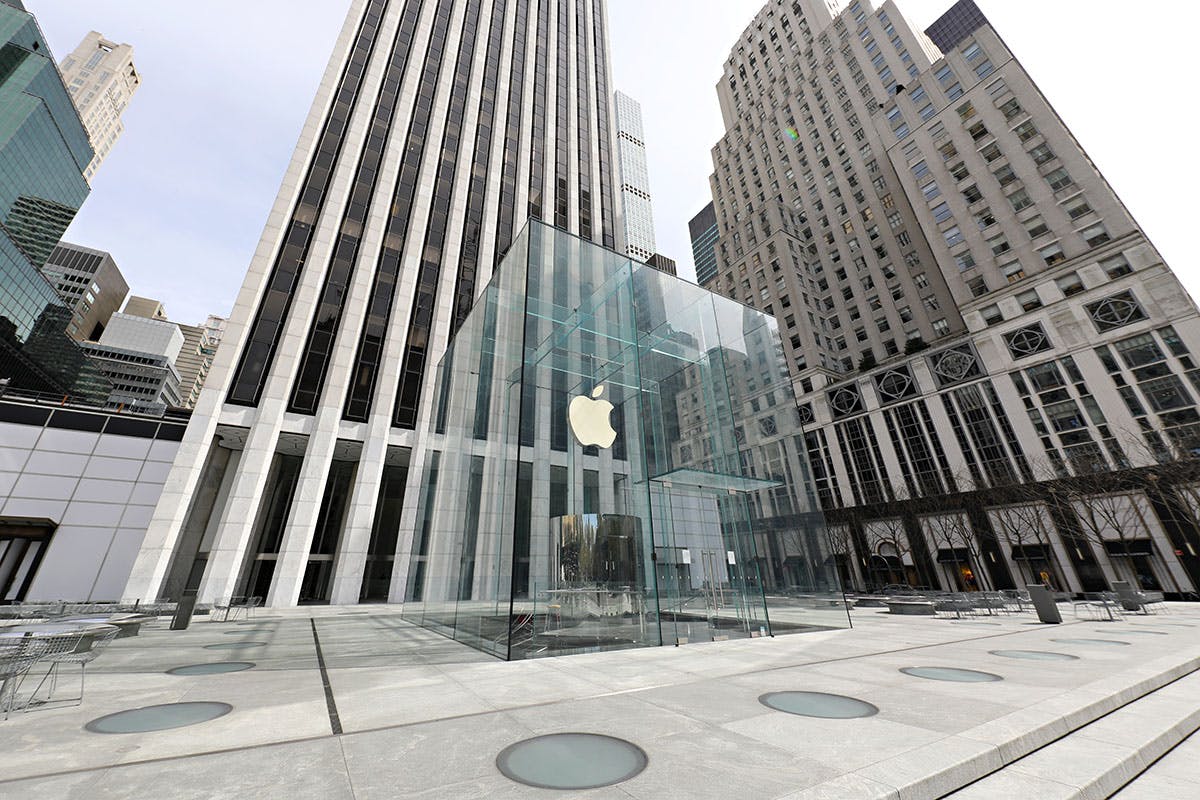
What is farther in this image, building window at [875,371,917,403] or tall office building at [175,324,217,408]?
tall office building at [175,324,217,408]

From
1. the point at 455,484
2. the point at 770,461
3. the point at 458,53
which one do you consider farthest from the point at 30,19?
the point at 770,461

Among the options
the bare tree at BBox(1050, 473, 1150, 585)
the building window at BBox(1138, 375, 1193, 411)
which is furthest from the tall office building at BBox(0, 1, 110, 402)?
the building window at BBox(1138, 375, 1193, 411)

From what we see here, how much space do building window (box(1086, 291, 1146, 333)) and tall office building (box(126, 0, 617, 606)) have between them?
140 ft

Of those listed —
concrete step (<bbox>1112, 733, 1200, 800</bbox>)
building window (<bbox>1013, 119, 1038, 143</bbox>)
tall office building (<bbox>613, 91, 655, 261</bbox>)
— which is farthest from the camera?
tall office building (<bbox>613, 91, 655, 261</bbox>)

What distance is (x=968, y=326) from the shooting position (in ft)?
146

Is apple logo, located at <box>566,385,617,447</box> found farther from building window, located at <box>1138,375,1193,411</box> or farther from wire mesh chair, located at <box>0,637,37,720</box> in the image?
building window, located at <box>1138,375,1193,411</box>

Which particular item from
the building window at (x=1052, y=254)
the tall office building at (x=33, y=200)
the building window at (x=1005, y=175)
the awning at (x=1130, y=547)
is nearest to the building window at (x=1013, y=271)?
the building window at (x=1052, y=254)

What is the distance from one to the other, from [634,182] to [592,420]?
302 ft

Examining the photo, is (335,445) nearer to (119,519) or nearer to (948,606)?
(119,519)

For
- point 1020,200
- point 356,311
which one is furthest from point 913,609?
point 1020,200

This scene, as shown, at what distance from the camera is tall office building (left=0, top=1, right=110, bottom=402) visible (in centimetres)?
6906

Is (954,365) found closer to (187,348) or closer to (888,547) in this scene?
(888,547)

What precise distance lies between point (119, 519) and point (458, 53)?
4440 cm

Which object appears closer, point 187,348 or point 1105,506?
point 1105,506
